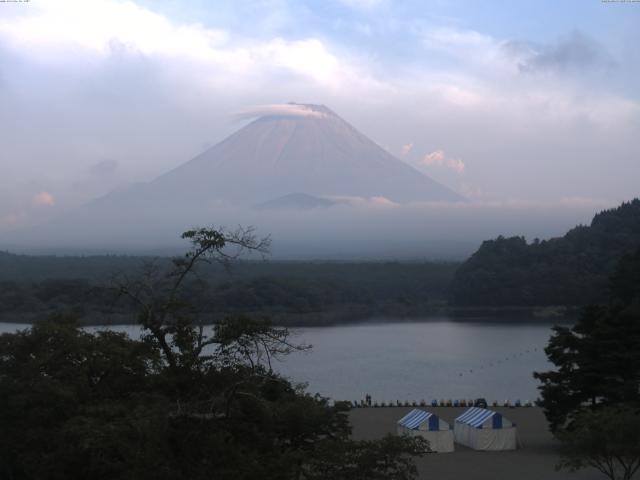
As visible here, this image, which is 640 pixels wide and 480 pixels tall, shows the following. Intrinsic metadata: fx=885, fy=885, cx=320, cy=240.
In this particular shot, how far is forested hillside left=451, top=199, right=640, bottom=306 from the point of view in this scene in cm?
4588

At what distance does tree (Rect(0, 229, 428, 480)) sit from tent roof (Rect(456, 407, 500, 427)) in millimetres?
5230

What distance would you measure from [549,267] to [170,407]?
4486 centimetres

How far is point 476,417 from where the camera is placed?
1283cm

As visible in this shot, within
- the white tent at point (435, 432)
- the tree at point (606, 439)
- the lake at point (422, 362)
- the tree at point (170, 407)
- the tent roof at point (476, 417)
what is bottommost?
the lake at point (422, 362)

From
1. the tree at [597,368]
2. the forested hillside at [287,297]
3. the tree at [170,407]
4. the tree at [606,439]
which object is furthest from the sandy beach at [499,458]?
the forested hillside at [287,297]

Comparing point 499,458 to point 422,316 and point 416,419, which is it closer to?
point 416,419

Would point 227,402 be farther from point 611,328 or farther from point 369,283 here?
point 369,283

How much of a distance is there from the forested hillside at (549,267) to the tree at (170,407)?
38.2 metres

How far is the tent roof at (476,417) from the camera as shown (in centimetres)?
1255

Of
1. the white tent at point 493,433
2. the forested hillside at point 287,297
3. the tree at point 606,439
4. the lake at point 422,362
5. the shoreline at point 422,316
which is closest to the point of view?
the tree at point 606,439

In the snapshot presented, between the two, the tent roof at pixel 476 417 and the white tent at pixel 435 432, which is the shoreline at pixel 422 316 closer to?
the tent roof at pixel 476 417

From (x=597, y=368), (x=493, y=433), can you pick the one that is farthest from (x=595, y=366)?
(x=493, y=433)

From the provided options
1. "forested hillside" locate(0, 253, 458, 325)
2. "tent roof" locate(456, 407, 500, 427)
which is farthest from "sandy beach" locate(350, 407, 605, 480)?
"forested hillside" locate(0, 253, 458, 325)

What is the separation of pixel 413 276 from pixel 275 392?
5394 cm
